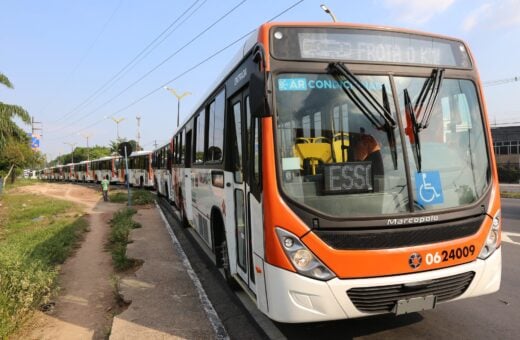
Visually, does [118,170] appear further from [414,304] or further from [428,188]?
[414,304]

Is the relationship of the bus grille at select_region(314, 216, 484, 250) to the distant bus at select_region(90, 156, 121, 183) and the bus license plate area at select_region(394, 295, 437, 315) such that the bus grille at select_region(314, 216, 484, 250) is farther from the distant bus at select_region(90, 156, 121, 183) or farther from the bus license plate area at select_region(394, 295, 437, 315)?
the distant bus at select_region(90, 156, 121, 183)

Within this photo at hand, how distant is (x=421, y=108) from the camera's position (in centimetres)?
401

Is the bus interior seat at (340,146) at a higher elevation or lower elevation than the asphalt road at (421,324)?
higher

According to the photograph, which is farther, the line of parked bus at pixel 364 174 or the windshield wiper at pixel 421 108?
the windshield wiper at pixel 421 108

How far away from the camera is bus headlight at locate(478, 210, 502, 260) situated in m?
4.03

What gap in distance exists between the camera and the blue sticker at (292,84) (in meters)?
3.84

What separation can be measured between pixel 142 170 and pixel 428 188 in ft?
98.9

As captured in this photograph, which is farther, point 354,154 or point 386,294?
point 354,154

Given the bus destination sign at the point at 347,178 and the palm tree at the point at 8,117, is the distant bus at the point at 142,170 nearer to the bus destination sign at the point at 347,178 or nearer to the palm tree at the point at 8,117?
the palm tree at the point at 8,117

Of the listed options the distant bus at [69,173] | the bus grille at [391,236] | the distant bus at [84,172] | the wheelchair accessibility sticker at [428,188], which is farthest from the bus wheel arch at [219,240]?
the distant bus at [69,173]

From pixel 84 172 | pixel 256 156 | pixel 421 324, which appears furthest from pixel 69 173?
pixel 421 324

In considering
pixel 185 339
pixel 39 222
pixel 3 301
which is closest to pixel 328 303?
pixel 185 339

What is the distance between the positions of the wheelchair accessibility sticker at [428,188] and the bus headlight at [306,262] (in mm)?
1085

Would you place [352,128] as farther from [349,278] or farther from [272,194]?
[349,278]
